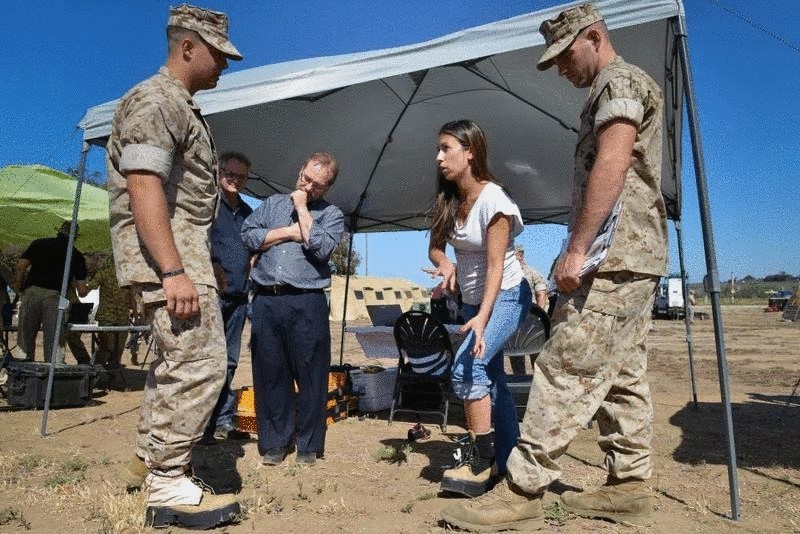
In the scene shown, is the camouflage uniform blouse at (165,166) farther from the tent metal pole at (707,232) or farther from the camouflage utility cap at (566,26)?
the tent metal pole at (707,232)

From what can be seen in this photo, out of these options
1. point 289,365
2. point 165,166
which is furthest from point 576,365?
point 289,365

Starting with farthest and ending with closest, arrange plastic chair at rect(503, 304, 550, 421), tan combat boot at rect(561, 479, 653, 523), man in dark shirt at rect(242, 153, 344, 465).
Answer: plastic chair at rect(503, 304, 550, 421), man in dark shirt at rect(242, 153, 344, 465), tan combat boot at rect(561, 479, 653, 523)

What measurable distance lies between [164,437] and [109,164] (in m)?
1.18

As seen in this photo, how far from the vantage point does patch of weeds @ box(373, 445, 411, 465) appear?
13.3 feet

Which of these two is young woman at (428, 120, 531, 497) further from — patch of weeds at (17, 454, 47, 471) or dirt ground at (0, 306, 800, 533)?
patch of weeds at (17, 454, 47, 471)

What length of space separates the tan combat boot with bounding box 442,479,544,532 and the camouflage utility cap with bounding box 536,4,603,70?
177 cm

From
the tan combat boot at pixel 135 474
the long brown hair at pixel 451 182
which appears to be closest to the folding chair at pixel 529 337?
the long brown hair at pixel 451 182

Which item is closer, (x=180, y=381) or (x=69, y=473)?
(x=180, y=381)

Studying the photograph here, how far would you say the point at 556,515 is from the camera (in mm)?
2760

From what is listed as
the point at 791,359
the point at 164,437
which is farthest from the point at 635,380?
the point at 791,359

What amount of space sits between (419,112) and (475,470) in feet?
13.9

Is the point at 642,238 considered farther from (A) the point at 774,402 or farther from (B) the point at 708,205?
(A) the point at 774,402

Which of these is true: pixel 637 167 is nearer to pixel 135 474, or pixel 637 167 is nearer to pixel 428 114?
pixel 135 474

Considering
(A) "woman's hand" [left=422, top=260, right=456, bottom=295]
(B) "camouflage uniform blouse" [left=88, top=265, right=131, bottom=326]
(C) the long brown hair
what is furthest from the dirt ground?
(B) "camouflage uniform blouse" [left=88, top=265, right=131, bottom=326]
